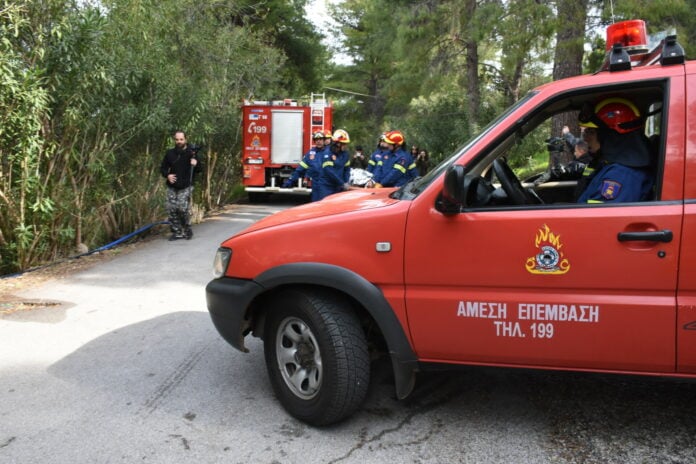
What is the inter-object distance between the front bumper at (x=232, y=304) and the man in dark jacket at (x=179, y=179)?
701 centimetres

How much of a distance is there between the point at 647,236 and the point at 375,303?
135cm

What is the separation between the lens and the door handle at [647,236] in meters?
2.68

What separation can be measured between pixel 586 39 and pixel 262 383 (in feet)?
31.3

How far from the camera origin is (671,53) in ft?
9.33

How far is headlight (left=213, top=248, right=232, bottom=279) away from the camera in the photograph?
360cm

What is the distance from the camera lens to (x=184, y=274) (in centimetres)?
770

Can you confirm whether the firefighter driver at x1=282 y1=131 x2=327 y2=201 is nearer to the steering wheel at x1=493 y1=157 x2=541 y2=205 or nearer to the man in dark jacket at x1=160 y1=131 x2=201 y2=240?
the man in dark jacket at x1=160 y1=131 x2=201 y2=240

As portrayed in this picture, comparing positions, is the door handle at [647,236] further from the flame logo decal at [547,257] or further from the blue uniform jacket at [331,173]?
the blue uniform jacket at [331,173]

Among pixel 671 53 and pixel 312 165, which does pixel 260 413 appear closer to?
pixel 671 53

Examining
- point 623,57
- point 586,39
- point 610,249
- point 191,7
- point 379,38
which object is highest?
point 379,38

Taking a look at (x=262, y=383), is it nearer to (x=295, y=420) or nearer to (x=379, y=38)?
(x=295, y=420)

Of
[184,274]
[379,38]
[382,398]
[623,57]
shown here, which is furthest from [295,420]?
[379,38]

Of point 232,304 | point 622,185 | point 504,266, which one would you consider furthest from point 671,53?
point 232,304

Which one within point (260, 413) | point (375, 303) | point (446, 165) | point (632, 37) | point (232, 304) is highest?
point (632, 37)
